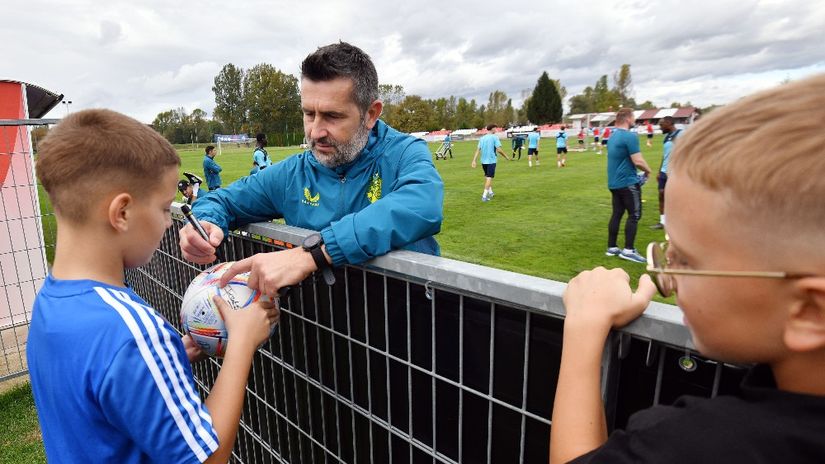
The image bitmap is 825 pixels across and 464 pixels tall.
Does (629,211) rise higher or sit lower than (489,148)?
lower

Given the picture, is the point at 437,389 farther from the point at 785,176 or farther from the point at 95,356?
the point at 785,176

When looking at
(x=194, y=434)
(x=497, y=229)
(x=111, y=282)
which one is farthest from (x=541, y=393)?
(x=497, y=229)

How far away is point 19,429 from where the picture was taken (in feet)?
13.2

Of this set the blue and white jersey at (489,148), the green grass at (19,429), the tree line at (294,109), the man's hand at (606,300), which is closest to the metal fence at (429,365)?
the man's hand at (606,300)

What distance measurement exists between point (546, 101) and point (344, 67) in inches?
3825

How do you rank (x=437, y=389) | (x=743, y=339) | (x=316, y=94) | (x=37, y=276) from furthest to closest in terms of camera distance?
1. (x=37, y=276)
2. (x=316, y=94)
3. (x=437, y=389)
4. (x=743, y=339)

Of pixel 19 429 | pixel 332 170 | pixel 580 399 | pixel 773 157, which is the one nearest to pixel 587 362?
pixel 580 399

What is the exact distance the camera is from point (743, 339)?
83cm

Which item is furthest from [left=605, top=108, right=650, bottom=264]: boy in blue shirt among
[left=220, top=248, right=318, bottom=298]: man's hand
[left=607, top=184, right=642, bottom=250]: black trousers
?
[left=220, top=248, right=318, bottom=298]: man's hand

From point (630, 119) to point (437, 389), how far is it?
8414mm

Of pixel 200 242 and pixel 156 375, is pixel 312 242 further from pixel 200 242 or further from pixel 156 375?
pixel 200 242

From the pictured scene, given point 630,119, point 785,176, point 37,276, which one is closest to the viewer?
point 785,176

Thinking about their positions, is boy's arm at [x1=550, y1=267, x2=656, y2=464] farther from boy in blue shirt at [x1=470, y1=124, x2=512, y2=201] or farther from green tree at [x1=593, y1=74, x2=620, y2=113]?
green tree at [x1=593, y1=74, x2=620, y2=113]

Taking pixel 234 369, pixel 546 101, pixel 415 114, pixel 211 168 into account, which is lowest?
pixel 211 168
